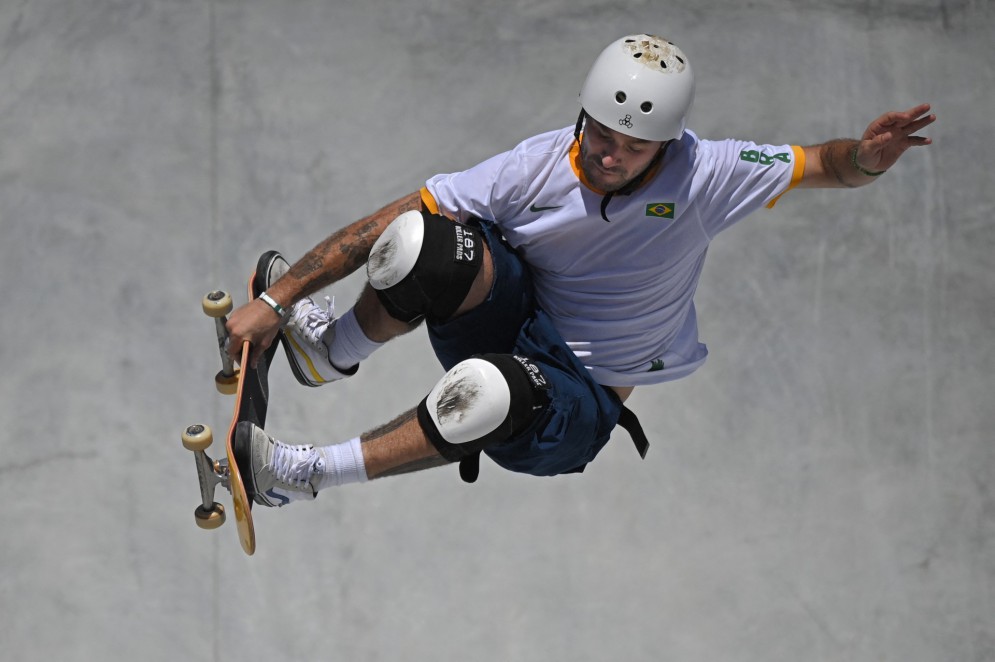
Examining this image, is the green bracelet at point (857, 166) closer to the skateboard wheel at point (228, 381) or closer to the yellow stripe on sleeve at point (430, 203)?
the yellow stripe on sleeve at point (430, 203)

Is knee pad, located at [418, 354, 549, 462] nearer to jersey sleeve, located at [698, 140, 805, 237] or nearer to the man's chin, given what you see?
the man's chin

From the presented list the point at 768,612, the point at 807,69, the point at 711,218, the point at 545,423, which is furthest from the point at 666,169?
the point at 807,69

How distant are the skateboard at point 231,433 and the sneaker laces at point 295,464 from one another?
0.11 m

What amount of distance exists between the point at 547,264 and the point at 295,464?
967 millimetres

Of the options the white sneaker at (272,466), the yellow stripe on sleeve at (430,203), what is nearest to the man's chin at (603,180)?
the yellow stripe on sleeve at (430,203)

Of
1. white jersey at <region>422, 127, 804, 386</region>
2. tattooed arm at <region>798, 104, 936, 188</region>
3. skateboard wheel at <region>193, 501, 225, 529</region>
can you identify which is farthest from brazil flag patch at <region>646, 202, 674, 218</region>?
skateboard wheel at <region>193, 501, 225, 529</region>

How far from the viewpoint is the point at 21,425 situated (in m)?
5.34

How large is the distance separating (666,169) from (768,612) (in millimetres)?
2489

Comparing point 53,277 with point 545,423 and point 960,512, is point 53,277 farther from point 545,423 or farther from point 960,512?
point 960,512

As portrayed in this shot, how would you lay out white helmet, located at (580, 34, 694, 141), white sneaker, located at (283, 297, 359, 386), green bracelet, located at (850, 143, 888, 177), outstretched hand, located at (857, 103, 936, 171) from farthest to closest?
white sneaker, located at (283, 297, 359, 386) → green bracelet, located at (850, 143, 888, 177) → outstretched hand, located at (857, 103, 936, 171) → white helmet, located at (580, 34, 694, 141)

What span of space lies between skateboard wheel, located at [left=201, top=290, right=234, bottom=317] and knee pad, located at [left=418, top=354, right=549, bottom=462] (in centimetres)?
71

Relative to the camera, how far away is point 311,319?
4141 mm

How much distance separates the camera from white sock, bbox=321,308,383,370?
4.00 m

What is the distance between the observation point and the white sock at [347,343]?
4004 mm
